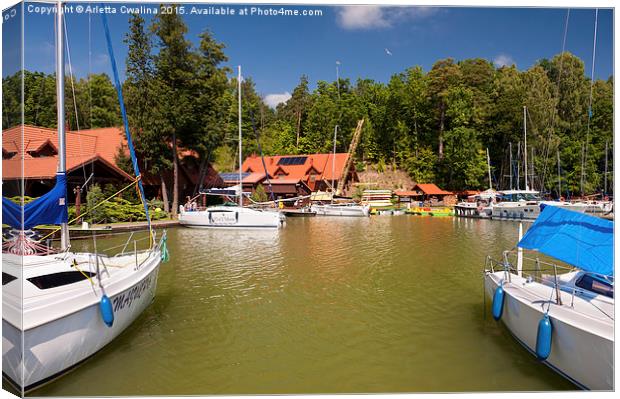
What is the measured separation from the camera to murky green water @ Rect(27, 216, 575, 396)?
641cm

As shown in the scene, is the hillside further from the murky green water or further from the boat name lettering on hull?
the boat name lettering on hull

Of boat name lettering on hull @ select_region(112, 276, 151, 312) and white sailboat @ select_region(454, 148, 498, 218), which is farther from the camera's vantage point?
white sailboat @ select_region(454, 148, 498, 218)

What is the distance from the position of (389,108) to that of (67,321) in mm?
63017

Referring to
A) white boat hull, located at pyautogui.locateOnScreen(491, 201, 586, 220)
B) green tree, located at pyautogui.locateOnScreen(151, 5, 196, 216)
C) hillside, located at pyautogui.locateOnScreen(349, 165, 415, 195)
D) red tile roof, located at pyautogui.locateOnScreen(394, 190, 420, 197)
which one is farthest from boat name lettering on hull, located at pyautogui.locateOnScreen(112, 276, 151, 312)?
hillside, located at pyautogui.locateOnScreen(349, 165, 415, 195)

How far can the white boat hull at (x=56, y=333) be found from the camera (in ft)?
17.7

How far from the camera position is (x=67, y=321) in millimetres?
5996

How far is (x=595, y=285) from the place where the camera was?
697 cm

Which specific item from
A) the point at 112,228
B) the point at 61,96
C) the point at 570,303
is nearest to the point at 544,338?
the point at 570,303

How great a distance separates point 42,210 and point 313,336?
18.5 feet

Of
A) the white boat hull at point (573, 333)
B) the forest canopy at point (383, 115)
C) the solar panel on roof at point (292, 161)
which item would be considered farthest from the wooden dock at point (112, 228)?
the solar panel on roof at point (292, 161)

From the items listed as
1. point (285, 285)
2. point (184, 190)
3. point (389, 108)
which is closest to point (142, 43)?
point (184, 190)

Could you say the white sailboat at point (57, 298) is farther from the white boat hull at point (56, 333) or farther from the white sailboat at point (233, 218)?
the white sailboat at point (233, 218)

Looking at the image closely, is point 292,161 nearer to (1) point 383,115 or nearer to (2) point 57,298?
(1) point 383,115

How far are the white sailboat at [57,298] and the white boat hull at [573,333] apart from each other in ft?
23.9
